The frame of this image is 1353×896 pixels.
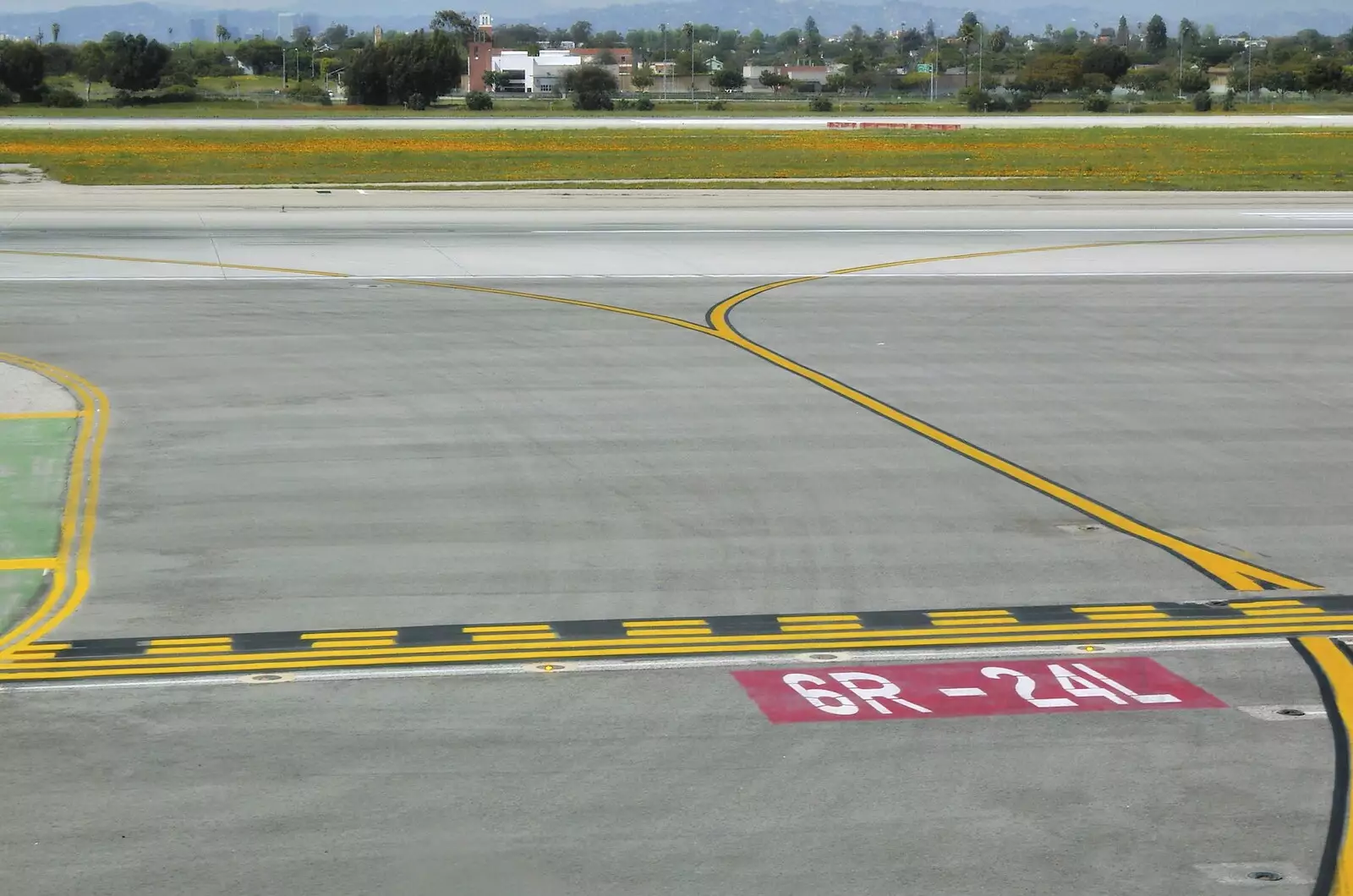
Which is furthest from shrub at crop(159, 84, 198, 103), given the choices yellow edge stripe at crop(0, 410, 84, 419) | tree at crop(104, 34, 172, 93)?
yellow edge stripe at crop(0, 410, 84, 419)

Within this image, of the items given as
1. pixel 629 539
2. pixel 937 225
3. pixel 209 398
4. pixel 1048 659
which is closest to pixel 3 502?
pixel 209 398

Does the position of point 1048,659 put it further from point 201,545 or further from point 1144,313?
point 1144,313

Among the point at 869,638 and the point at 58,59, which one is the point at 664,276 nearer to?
the point at 869,638

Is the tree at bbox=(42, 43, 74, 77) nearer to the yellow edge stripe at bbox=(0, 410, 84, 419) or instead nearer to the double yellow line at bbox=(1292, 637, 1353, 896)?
the yellow edge stripe at bbox=(0, 410, 84, 419)

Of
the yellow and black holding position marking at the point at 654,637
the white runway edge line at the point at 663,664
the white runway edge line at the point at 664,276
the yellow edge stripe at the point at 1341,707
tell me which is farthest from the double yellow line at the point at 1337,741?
the white runway edge line at the point at 664,276

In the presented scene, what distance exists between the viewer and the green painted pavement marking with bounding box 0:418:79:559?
12345 millimetres

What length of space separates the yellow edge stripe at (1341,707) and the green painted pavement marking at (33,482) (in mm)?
9522

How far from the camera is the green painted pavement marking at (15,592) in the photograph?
1057 cm

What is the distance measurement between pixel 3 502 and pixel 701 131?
228 ft

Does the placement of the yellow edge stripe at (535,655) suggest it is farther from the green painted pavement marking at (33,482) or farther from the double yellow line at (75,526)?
the green painted pavement marking at (33,482)

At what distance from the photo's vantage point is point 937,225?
38.6 metres

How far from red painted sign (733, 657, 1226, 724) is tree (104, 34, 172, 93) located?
121949 mm

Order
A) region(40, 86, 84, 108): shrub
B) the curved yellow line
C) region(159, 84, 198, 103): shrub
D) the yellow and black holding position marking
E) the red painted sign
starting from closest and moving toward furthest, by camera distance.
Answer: the red painted sign → the yellow and black holding position marking → the curved yellow line → region(40, 86, 84, 108): shrub → region(159, 84, 198, 103): shrub

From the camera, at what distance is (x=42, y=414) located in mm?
16688
